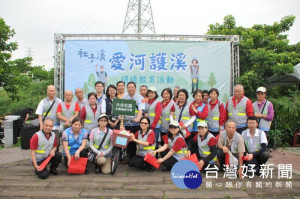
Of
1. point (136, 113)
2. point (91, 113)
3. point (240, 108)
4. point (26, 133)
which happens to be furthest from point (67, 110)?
point (240, 108)

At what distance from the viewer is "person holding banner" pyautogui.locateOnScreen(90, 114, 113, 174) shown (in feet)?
13.9

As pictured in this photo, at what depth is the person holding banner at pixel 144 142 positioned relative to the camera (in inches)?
168

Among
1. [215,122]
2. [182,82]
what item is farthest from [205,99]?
[182,82]

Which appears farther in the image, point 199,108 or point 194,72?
point 194,72

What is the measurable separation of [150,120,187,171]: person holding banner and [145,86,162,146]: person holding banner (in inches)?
15.4

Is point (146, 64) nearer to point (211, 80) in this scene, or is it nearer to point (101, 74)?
point (101, 74)

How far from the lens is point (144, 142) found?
14.0 feet

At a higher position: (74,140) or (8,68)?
(8,68)

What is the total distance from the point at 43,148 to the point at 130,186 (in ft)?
5.16

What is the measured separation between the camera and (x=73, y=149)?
4.30 metres

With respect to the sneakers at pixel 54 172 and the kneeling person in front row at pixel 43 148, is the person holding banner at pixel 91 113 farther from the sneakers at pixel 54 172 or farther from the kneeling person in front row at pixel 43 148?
the sneakers at pixel 54 172

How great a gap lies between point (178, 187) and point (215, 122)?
5.43ft

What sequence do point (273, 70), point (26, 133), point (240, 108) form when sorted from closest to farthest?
point (240, 108) → point (26, 133) → point (273, 70)

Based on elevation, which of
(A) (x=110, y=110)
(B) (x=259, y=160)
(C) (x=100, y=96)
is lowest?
(B) (x=259, y=160)
